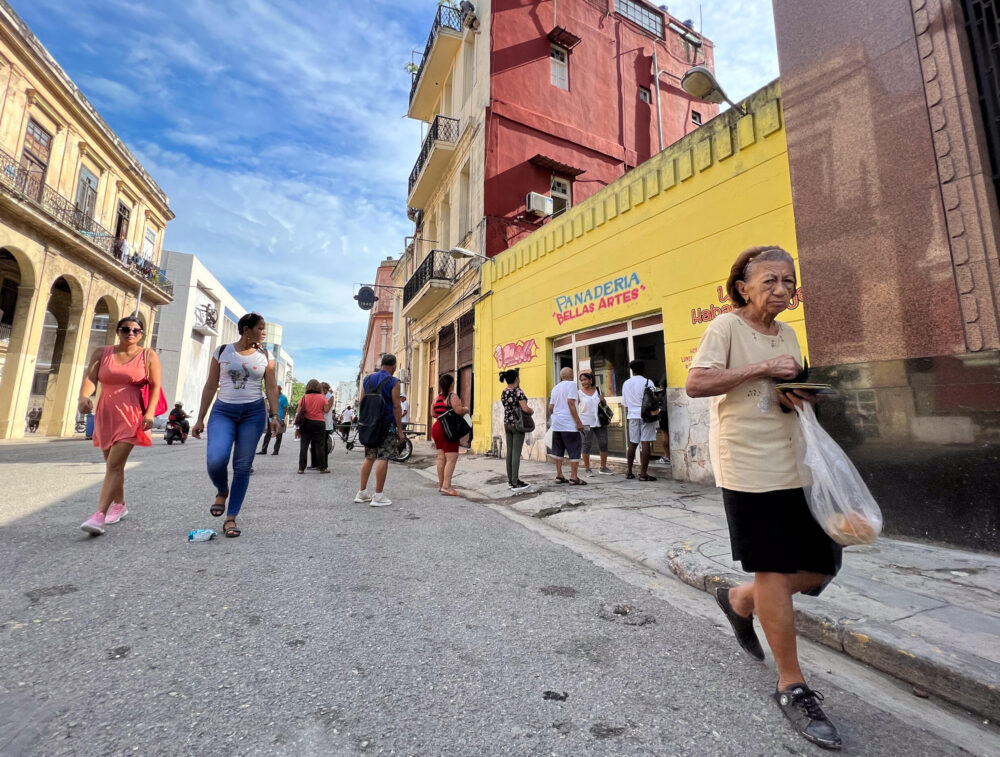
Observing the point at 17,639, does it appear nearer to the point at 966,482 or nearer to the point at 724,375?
the point at 724,375

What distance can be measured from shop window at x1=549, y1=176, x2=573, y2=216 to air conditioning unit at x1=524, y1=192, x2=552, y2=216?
4.37 ft

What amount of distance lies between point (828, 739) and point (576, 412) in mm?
5181

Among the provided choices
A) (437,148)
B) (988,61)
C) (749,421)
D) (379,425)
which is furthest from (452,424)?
(437,148)

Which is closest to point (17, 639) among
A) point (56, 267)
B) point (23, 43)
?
point (56, 267)

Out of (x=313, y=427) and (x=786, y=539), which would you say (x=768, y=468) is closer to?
(x=786, y=539)

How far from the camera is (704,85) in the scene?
564 cm

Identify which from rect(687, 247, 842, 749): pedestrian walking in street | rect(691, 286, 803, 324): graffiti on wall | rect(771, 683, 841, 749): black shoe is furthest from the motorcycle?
rect(771, 683, 841, 749): black shoe

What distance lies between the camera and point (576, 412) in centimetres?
655

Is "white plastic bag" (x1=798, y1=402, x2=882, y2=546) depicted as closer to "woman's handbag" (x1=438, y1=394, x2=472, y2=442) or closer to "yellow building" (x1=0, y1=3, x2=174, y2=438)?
"woman's handbag" (x1=438, y1=394, x2=472, y2=442)

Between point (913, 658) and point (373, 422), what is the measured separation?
453 cm

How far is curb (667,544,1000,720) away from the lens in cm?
168

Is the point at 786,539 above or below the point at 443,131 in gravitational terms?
below

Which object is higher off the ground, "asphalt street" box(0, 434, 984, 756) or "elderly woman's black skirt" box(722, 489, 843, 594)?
"elderly woman's black skirt" box(722, 489, 843, 594)

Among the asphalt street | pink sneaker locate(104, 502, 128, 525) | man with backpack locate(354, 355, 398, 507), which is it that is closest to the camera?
the asphalt street
